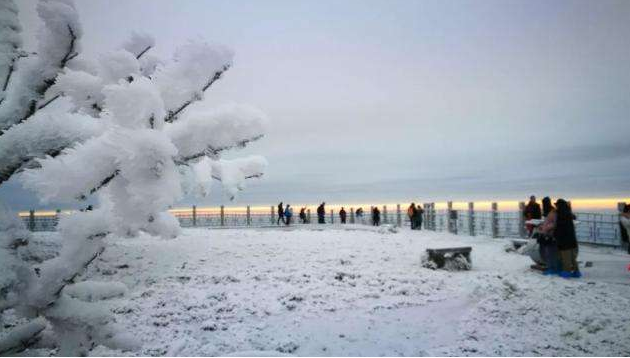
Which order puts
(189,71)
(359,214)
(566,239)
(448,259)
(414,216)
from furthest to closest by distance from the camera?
1. (359,214)
2. (414,216)
3. (448,259)
4. (566,239)
5. (189,71)

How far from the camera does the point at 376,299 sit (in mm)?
7418

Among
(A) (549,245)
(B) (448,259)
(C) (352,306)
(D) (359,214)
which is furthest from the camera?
(D) (359,214)

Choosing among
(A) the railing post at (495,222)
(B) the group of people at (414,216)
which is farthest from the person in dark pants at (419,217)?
(A) the railing post at (495,222)

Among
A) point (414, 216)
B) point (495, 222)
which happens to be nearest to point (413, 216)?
point (414, 216)

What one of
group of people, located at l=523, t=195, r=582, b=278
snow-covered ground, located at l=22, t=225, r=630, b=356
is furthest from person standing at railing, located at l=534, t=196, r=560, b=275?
snow-covered ground, located at l=22, t=225, r=630, b=356

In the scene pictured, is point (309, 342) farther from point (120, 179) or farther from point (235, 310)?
point (120, 179)

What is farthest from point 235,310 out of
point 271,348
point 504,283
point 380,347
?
point 504,283

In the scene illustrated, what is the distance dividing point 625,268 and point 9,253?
12.9 m

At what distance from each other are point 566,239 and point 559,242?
0.16 metres

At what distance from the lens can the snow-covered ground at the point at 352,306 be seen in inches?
222

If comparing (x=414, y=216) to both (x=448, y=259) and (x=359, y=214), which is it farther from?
(x=448, y=259)

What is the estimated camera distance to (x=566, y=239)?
9125mm

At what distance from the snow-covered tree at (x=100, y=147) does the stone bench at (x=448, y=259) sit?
9.37 m

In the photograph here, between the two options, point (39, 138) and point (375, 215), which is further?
point (375, 215)
